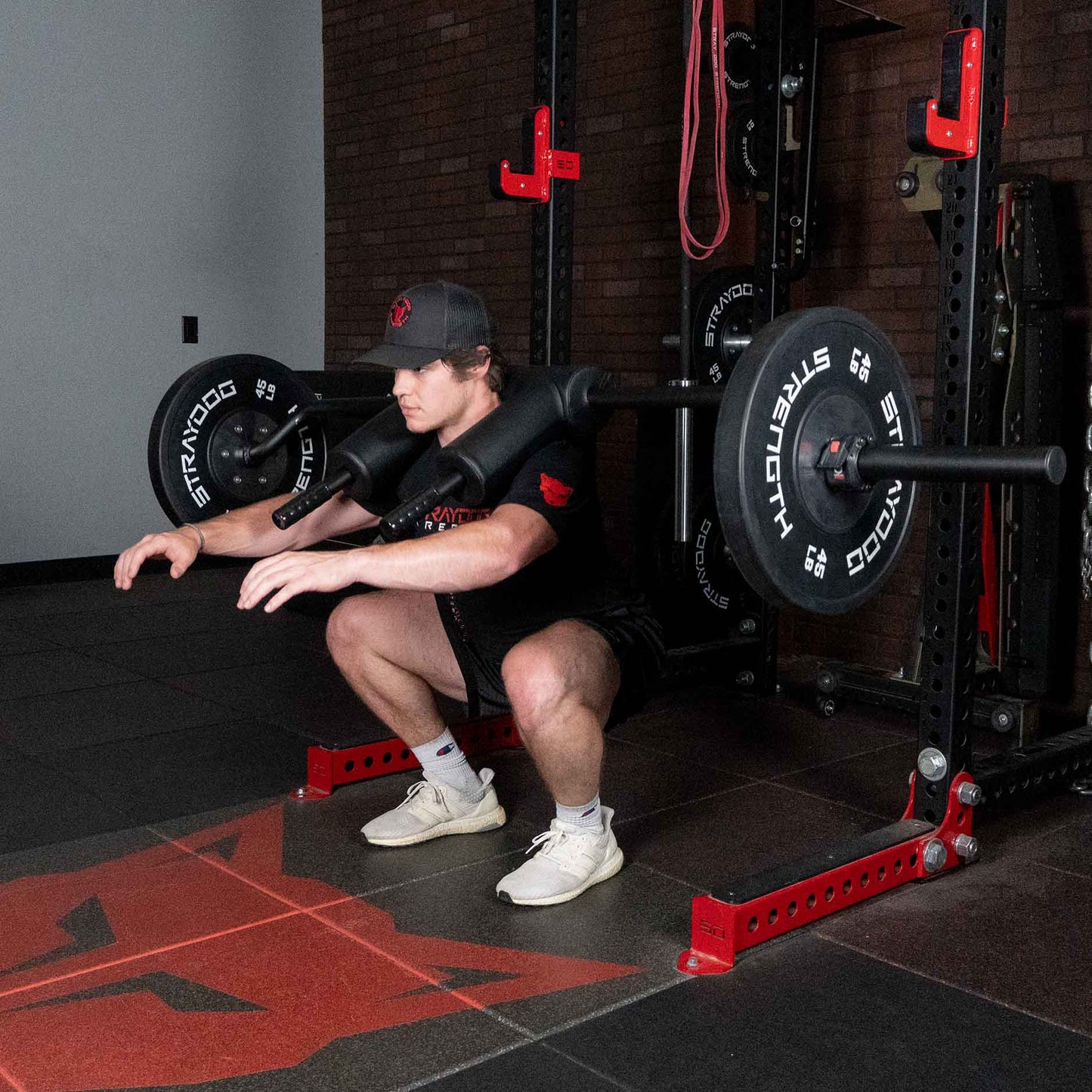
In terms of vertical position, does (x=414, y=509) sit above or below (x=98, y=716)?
above

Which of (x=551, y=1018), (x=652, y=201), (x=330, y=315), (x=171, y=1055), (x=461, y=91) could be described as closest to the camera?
(x=171, y=1055)

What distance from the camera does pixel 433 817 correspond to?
2.67m

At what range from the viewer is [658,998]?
1974mm

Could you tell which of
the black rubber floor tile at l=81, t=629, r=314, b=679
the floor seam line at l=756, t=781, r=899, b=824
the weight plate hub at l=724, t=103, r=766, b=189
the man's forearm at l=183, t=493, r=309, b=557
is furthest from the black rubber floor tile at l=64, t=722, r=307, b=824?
the weight plate hub at l=724, t=103, r=766, b=189

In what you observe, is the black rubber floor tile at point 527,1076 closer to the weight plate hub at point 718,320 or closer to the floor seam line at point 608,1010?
the floor seam line at point 608,1010

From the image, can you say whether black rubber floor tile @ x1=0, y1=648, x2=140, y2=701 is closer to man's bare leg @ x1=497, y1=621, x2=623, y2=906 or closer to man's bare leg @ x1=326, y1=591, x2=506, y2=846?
man's bare leg @ x1=326, y1=591, x2=506, y2=846

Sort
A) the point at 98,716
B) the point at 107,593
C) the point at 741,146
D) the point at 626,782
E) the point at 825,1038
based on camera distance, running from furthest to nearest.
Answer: the point at 107,593, the point at 741,146, the point at 98,716, the point at 626,782, the point at 825,1038

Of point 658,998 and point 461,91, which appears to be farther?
point 461,91

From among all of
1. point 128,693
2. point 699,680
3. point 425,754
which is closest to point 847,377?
point 425,754

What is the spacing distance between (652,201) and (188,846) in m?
2.94

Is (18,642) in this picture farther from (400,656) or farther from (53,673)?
(400,656)

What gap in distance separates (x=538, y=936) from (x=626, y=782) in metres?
0.87

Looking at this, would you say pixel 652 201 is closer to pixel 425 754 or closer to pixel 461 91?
pixel 461 91

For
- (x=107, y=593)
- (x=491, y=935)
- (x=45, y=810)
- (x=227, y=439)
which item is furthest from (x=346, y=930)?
(x=107, y=593)
